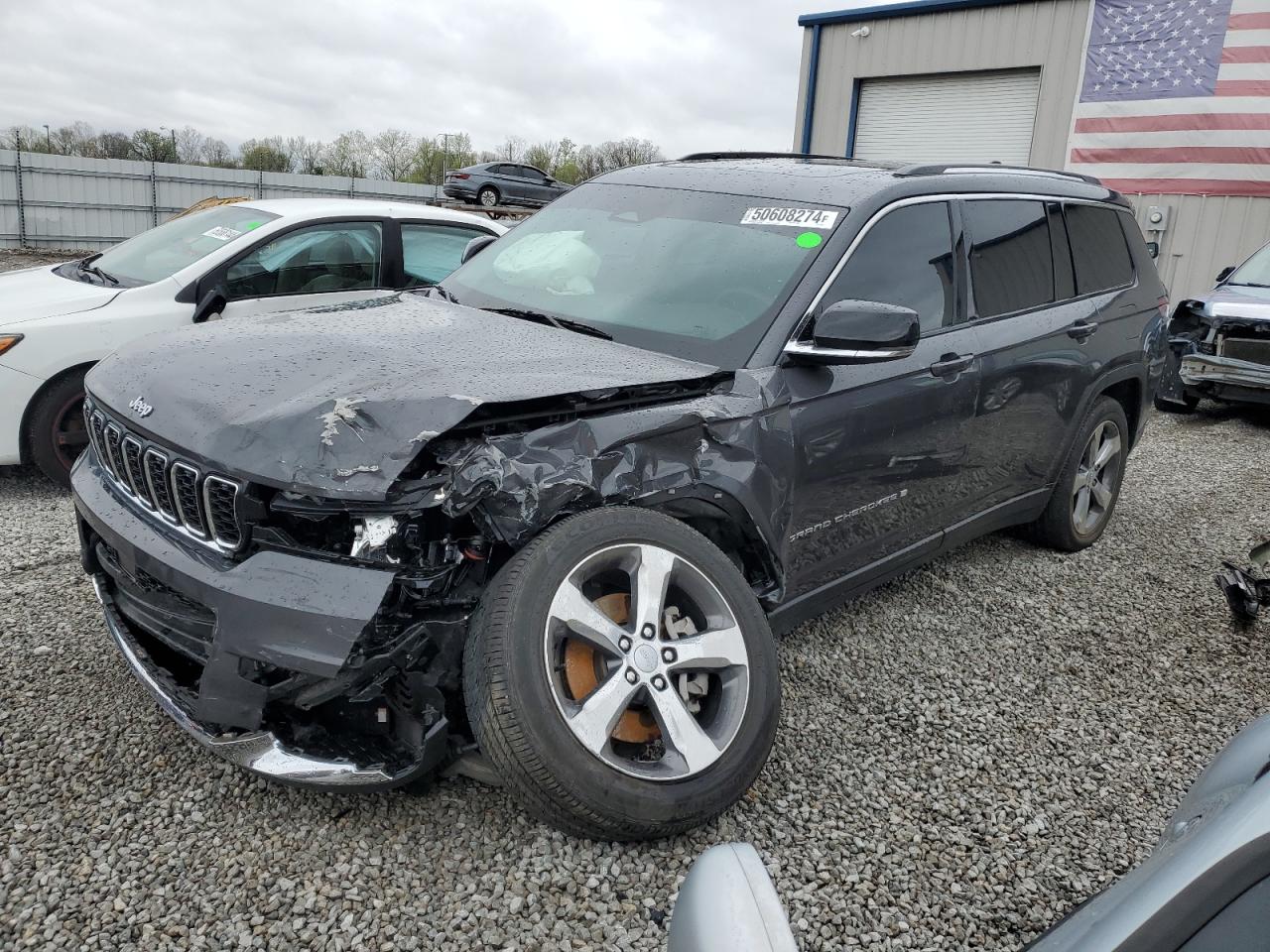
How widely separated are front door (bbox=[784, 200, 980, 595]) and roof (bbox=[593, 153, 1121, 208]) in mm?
117

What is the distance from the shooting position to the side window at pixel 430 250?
6160 millimetres

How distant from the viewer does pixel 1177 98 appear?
13672mm

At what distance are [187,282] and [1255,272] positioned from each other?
9.75 m

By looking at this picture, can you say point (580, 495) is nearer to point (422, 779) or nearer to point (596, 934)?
point (422, 779)

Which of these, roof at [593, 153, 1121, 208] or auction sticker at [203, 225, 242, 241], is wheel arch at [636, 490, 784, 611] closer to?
roof at [593, 153, 1121, 208]

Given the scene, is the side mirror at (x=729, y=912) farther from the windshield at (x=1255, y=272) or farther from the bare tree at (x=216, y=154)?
the bare tree at (x=216, y=154)

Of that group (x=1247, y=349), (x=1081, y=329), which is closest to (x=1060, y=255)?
(x=1081, y=329)

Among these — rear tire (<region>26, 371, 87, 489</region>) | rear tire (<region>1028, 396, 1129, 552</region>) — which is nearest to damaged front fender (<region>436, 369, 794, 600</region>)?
rear tire (<region>1028, 396, 1129, 552</region>)

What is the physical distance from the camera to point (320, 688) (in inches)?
88.0

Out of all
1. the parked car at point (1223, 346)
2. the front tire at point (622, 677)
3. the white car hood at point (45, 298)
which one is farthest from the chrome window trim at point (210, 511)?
the parked car at point (1223, 346)

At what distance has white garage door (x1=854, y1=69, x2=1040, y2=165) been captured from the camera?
1524 centimetres

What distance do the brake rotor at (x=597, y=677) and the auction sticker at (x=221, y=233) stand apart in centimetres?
421

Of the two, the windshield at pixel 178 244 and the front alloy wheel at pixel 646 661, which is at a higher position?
the windshield at pixel 178 244

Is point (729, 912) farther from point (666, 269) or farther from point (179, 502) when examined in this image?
point (666, 269)
